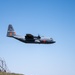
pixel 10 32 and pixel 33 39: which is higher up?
pixel 10 32

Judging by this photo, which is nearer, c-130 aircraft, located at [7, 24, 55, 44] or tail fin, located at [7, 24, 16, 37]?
c-130 aircraft, located at [7, 24, 55, 44]

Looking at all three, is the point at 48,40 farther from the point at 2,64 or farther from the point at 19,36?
the point at 2,64

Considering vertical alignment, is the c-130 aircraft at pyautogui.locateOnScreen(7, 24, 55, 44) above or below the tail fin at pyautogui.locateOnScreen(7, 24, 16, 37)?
below

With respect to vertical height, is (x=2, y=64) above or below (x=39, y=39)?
below

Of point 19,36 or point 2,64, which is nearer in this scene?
point 19,36

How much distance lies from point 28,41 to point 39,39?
17.7 feet

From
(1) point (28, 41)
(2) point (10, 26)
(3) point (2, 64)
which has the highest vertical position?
(2) point (10, 26)

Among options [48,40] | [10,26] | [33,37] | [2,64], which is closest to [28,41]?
[33,37]

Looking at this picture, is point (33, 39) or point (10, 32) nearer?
point (33, 39)

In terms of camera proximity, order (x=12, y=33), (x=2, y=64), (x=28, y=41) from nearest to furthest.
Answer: (x=28, y=41) < (x=12, y=33) < (x=2, y=64)

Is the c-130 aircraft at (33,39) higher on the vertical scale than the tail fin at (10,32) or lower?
lower

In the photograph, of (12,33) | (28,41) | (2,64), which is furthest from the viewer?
(2,64)

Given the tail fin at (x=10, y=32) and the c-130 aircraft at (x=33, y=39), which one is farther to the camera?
the tail fin at (x=10, y=32)

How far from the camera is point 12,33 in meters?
81.8
